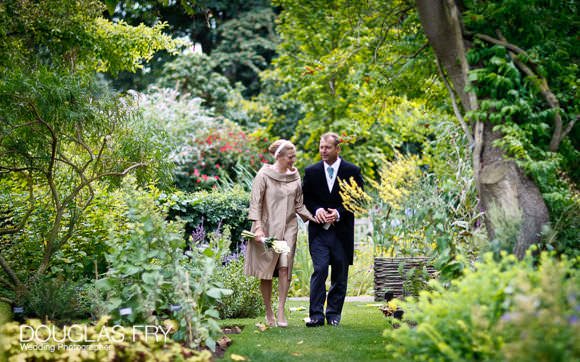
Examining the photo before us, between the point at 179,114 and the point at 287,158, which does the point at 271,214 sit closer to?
the point at 287,158

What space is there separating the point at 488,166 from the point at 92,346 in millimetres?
3248

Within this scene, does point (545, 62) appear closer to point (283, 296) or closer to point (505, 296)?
point (505, 296)

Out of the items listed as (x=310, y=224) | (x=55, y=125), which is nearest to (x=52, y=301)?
(x=55, y=125)

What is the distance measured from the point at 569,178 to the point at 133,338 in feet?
12.3

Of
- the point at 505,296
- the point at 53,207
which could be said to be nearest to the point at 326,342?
the point at 505,296

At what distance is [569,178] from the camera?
536 cm

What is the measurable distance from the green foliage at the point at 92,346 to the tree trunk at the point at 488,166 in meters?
2.45

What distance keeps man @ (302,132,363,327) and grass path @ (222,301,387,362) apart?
0.25m

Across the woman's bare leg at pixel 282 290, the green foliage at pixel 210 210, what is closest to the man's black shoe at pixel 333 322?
the woman's bare leg at pixel 282 290

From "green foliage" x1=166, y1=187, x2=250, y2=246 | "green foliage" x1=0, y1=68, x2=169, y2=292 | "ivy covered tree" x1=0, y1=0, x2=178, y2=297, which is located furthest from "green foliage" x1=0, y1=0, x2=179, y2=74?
"green foliage" x1=166, y1=187, x2=250, y2=246

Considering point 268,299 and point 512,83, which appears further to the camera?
point 268,299

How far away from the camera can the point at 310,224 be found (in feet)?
23.2

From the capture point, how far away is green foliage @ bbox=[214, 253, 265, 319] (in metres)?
7.39

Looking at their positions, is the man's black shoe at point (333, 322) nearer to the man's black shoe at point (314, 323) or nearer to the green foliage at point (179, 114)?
the man's black shoe at point (314, 323)
